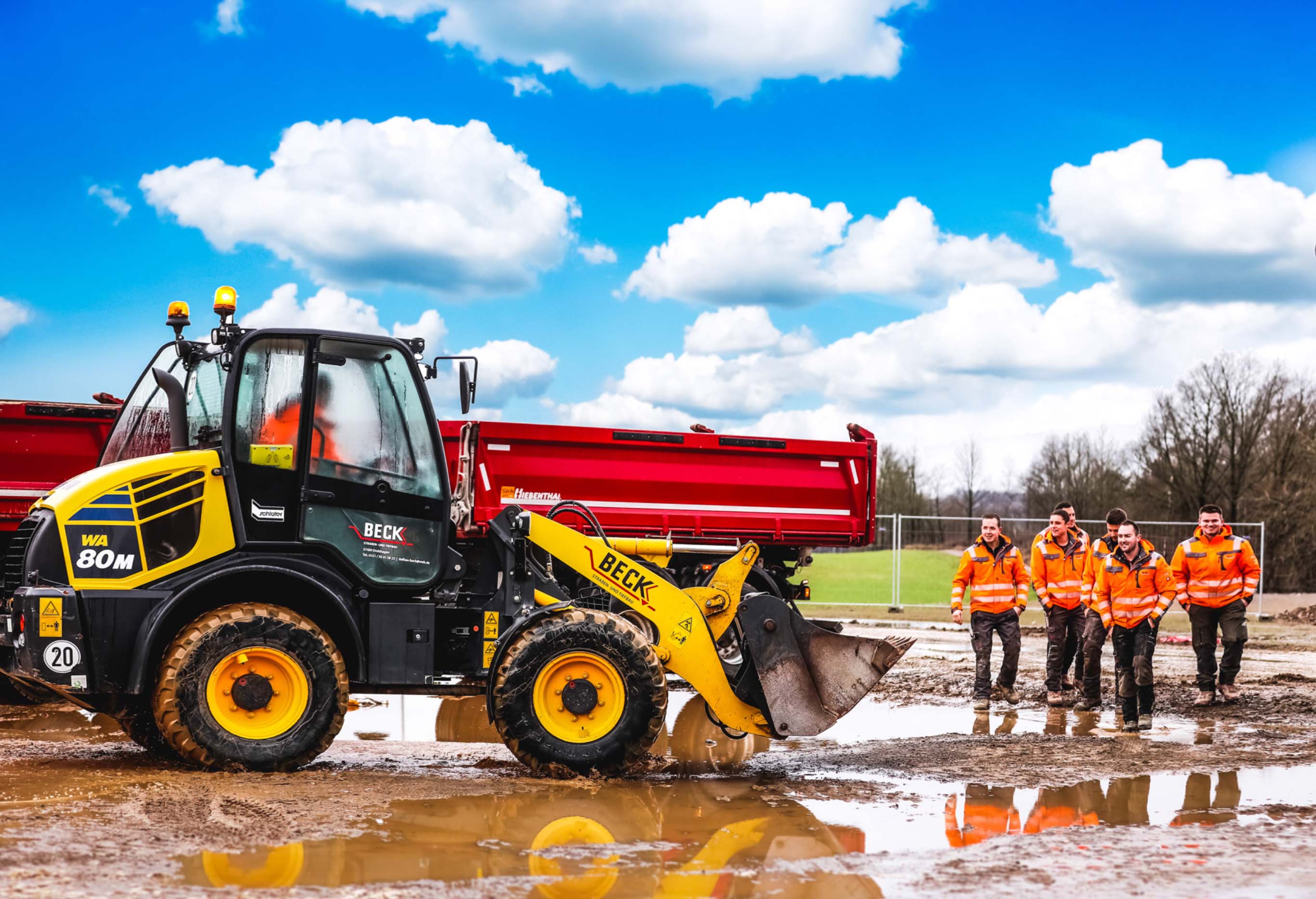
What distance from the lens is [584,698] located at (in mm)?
7164

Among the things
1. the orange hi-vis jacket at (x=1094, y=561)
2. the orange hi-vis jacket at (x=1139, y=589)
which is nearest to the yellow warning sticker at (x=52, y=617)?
the orange hi-vis jacket at (x=1139, y=589)

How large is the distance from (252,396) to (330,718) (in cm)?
189

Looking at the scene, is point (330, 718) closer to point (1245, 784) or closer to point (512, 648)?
point (512, 648)

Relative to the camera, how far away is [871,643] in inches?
304

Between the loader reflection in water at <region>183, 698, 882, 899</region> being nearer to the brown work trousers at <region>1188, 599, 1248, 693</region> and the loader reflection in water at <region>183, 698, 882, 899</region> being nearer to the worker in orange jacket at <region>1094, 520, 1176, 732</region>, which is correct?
the worker in orange jacket at <region>1094, 520, 1176, 732</region>

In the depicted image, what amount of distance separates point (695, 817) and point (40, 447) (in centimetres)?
774

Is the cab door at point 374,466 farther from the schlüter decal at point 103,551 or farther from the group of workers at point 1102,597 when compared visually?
the group of workers at point 1102,597

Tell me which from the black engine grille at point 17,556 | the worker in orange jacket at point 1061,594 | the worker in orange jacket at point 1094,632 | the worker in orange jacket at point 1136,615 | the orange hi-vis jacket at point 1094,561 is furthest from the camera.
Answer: the worker in orange jacket at point 1061,594

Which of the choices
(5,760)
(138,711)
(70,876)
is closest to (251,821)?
(70,876)

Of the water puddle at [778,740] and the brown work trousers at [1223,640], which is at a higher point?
the brown work trousers at [1223,640]

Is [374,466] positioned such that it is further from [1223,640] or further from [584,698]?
[1223,640]

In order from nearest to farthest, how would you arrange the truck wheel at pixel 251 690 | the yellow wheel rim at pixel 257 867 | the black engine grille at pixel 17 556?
the yellow wheel rim at pixel 257 867 → the truck wheel at pixel 251 690 → the black engine grille at pixel 17 556

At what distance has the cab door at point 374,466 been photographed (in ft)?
23.7

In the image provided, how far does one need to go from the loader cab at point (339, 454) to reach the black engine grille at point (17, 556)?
46.4 inches
